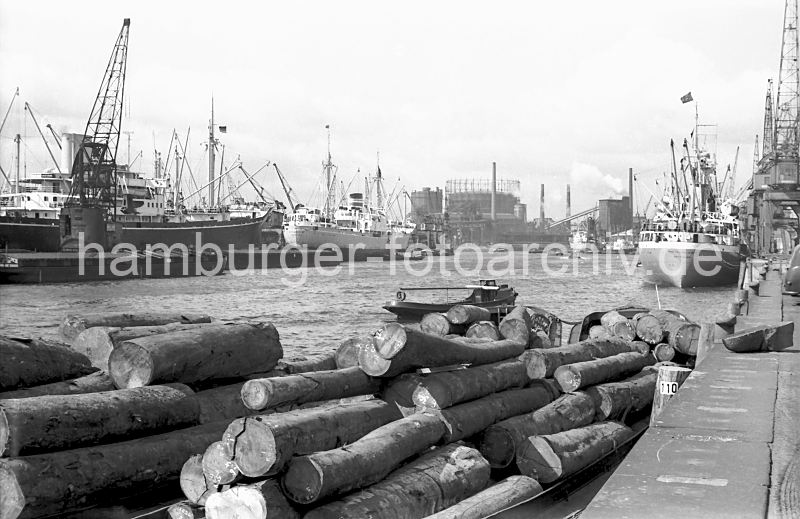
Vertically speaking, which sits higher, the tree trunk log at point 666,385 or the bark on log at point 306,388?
the bark on log at point 306,388

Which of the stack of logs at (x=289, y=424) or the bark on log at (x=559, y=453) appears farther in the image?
the bark on log at (x=559, y=453)

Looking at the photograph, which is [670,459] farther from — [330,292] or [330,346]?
[330,292]

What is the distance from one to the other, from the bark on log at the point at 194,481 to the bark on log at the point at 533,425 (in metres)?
3.27

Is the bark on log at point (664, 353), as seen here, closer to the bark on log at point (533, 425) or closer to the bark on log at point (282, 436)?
the bark on log at point (533, 425)

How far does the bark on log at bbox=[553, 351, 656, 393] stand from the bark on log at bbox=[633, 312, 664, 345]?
153 cm

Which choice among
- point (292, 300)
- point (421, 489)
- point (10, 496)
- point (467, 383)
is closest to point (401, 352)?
point (467, 383)

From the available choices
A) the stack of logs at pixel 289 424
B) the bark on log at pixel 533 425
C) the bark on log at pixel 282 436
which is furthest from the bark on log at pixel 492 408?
the bark on log at pixel 282 436

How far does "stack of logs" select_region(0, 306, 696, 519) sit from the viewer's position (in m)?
6.56

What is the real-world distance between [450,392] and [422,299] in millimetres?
44540

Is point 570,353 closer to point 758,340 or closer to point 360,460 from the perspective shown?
point 758,340

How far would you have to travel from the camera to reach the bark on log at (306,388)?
7488 millimetres

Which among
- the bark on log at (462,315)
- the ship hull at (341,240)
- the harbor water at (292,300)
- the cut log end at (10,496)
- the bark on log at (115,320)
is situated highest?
the ship hull at (341,240)

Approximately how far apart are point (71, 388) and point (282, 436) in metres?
2.88

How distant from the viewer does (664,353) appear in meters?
15.6
